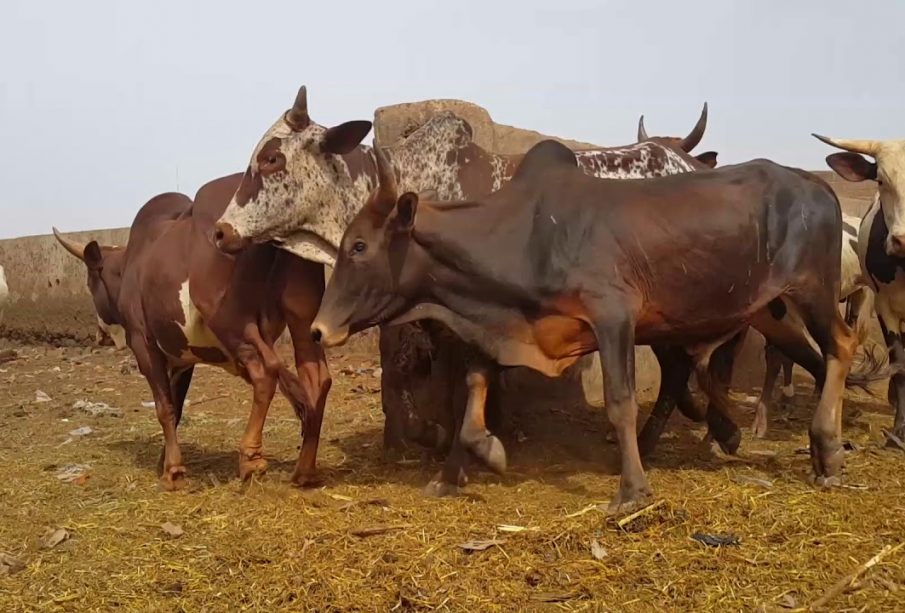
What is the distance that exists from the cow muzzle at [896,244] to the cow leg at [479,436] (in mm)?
2831

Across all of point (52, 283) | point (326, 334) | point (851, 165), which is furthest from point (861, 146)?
point (52, 283)

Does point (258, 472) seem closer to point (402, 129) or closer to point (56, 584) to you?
point (56, 584)

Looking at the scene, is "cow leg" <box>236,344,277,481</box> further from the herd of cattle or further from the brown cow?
the brown cow

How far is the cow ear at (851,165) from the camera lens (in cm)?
662

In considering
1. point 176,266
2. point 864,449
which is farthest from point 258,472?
point 864,449

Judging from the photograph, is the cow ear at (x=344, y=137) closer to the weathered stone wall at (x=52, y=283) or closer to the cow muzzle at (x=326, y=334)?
the cow muzzle at (x=326, y=334)

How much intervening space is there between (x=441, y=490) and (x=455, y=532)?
88 centimetres

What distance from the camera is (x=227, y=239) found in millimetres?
5418

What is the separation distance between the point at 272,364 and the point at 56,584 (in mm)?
1770

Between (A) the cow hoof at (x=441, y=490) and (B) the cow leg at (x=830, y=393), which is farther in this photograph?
(A) the cow hoof at (x=441, y=490)

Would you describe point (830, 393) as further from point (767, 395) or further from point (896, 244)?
point (767, 395)

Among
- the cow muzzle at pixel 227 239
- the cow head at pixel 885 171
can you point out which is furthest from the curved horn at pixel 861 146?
the cow muzzle at pixel 227 239

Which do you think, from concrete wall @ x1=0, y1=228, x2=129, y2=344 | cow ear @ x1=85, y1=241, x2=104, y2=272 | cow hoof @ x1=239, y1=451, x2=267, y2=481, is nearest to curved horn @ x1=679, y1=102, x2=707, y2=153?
cow hoof @ x1=239, y1=451, x2=267, y2=481

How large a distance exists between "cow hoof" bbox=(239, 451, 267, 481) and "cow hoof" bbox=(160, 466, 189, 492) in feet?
1.45
